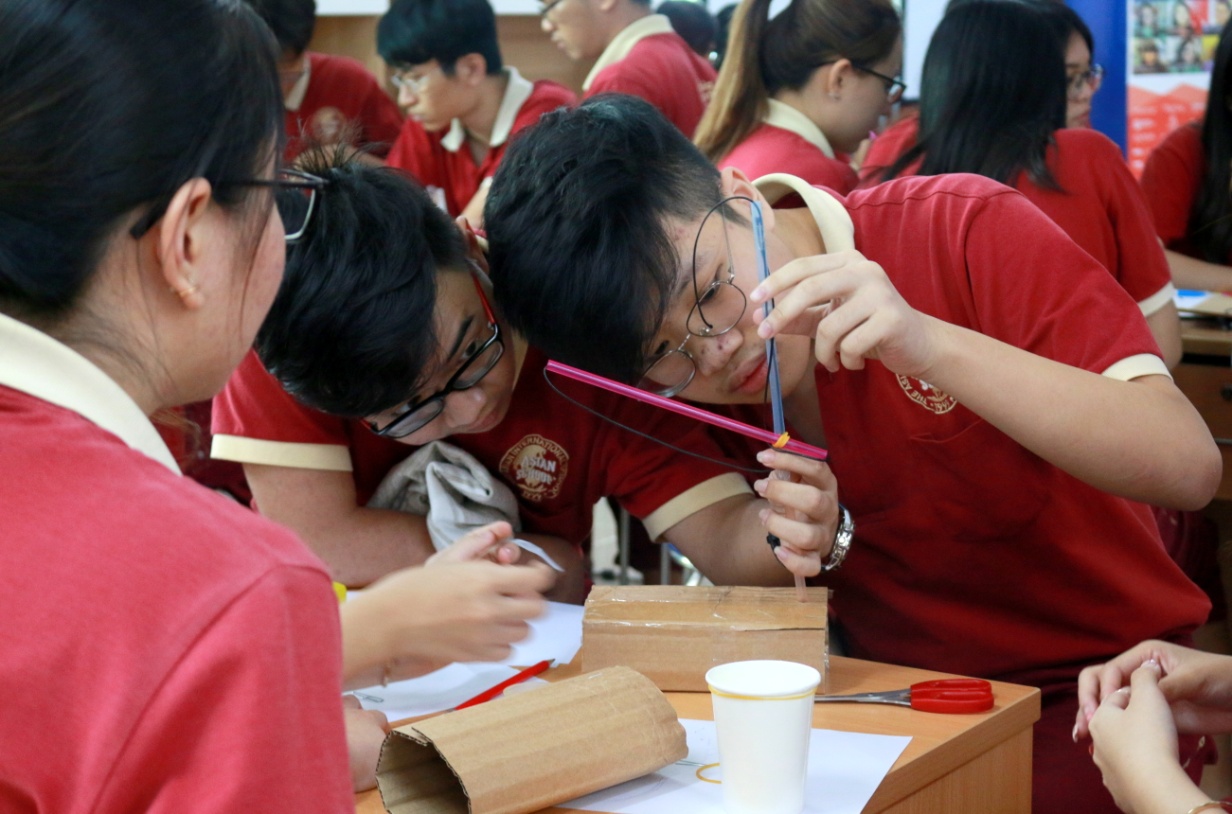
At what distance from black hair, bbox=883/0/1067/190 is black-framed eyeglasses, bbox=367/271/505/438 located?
3.38 feet

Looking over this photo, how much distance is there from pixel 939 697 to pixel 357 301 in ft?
2.14

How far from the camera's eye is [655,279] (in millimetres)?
1219

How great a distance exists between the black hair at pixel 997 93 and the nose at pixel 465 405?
106 cm

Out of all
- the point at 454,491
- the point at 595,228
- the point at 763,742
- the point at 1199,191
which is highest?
the point at 595,228

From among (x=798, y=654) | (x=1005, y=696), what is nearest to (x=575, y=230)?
(x=798, y=654)

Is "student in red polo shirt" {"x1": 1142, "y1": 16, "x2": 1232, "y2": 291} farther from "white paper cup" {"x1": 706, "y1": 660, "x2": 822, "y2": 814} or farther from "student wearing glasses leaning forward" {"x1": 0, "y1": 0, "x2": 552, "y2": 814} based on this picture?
"student wearing glasses leaning forward" {"x1": 0, "y1": 0, "x2": 552, "y2": 814}

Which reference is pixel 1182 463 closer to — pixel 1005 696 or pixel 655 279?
pixel 1005 696

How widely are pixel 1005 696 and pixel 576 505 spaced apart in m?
0.65

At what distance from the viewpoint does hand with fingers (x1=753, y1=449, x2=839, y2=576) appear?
3.95 ft

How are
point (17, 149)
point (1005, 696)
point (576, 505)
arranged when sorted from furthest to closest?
1. point (576, 505)
2. point (1005, 696)
3. point (17, 149)

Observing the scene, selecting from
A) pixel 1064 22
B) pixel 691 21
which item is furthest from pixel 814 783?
pixel 691 21

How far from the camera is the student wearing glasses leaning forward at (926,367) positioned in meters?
1.18

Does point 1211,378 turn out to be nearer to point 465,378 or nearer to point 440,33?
point 465,378

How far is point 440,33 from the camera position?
3031 mm
